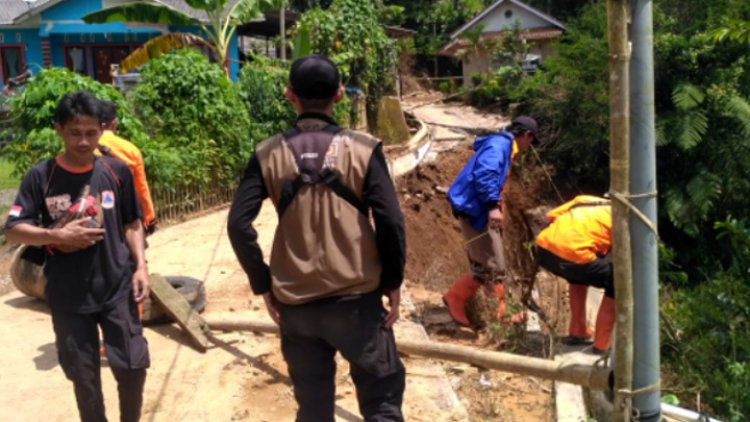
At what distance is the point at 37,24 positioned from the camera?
22.1 meters

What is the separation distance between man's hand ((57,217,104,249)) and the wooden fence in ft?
21.5

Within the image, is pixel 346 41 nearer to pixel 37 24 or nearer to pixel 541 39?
pixel 37 24

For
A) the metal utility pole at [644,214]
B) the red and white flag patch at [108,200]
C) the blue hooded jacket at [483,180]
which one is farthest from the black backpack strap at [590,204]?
the red and white flag patch at [108,200]

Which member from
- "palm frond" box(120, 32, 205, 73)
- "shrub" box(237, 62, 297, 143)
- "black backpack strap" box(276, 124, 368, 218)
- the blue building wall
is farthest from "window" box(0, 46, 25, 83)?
"black backpack strap" box(276, 124, 368, 218)

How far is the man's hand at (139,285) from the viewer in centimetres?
395

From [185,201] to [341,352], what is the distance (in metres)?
7.82

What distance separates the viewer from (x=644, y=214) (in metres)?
3.28

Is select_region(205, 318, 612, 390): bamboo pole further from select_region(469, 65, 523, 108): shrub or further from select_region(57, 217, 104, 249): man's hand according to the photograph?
select_region(469, 65, 523, 108): shrub

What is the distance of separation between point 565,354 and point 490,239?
1202 mm

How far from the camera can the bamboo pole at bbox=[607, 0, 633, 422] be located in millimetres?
3078

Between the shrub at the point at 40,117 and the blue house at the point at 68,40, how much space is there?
505 inches

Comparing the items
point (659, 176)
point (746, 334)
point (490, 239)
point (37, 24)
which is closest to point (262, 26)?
point (37, 24)

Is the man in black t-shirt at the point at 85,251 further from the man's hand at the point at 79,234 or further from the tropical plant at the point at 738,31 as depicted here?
the tropical plant at the point at 738,31

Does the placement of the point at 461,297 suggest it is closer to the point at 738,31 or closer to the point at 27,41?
the point at 738,31
